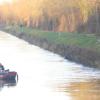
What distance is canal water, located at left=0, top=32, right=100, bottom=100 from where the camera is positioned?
3397 cm

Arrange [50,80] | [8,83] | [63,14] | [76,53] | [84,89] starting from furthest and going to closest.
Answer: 1. [63,14]
2. [76,53]
3. [50,80]
4. [8,83]
5. [84,89]

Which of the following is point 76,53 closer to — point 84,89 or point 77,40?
point 77,40

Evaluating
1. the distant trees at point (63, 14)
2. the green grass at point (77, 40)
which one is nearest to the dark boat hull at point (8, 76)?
the green grass at point (77, 40)

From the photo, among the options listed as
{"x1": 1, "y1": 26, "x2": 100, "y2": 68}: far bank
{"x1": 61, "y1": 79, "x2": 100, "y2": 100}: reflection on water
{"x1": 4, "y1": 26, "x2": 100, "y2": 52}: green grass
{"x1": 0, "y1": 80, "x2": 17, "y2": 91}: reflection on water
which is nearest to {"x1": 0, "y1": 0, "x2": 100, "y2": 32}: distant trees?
{"x1": 4, "y1": 26, "x2": 100, "y2": 52}: green grass

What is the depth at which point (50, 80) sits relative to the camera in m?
40.8

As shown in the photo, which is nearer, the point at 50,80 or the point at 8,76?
the point at 8,76

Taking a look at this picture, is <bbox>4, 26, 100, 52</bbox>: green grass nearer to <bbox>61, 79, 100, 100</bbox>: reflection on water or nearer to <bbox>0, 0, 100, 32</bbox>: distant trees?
<bbox>0, 0, 100, 32</bbox>: distant trees

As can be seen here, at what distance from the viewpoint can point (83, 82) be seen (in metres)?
39.3

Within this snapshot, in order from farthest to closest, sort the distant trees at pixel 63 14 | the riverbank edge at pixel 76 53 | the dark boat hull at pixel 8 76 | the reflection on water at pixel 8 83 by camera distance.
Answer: the distant trees at pixel 63 14 < the riverbank edge at pixel 76 53 < the dark boat hull at pixel 8 76 < the reflection on water at pixel 8 83

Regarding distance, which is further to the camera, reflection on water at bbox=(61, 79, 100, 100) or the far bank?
the far bank

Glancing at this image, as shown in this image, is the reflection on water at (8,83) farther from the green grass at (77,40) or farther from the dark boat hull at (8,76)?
the green grass at (77,40)

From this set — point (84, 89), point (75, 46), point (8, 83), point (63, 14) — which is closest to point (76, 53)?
point (75, 46)

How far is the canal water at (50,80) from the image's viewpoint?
34.0 m

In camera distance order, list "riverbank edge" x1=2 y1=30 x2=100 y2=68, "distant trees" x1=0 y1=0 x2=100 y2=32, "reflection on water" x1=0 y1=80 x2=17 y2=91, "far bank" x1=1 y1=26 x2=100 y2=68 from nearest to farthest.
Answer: "reflection on water" x1=0 y1=80 x2=17 y2=91
"riverbank edge" x1=2 y1=30 x2=100 y2=68
"far bank" x1=1 y1=26 x2=100 y2=68
"distant trees" x1=0 y1=0 x2=100 y2=32
